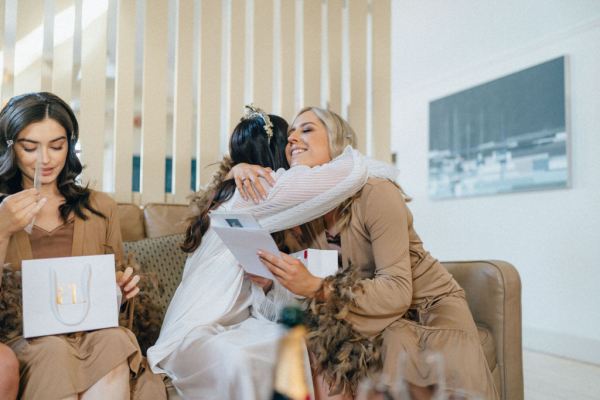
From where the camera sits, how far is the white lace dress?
1.23m

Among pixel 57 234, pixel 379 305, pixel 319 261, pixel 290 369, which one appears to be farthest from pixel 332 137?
pixel 290 369

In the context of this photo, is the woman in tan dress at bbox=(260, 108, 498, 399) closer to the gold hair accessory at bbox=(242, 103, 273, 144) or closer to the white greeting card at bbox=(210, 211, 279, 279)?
the white greeting card at bbox=(210, 211, 279, 279)

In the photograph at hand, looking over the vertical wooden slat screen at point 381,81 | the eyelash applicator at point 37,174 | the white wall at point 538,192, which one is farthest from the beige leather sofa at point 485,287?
the white wall at point 538,192

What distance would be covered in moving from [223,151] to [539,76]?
2505 millimetres

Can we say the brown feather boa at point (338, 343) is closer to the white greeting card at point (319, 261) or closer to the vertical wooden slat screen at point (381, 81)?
the white greeting card at point (319, 261)

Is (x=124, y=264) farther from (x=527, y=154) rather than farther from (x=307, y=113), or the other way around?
(x=527, y=154)

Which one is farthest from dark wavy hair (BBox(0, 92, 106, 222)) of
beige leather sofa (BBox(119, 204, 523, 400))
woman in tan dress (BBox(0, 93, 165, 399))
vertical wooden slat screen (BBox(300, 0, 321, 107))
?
vertical wooden slat screen (BBox(300, 0, 321, 107))

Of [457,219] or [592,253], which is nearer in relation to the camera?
[592,253]

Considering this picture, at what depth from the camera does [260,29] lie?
2.68 m

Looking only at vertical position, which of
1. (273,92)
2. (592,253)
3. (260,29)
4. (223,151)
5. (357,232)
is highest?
(260,29)

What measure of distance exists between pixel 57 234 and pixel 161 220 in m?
0.67

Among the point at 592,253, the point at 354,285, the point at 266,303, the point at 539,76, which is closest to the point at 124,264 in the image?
the point at 266,303

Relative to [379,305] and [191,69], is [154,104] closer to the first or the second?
[191,69]

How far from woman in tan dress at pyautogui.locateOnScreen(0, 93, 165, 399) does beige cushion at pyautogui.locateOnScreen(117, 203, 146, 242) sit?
49 cm
